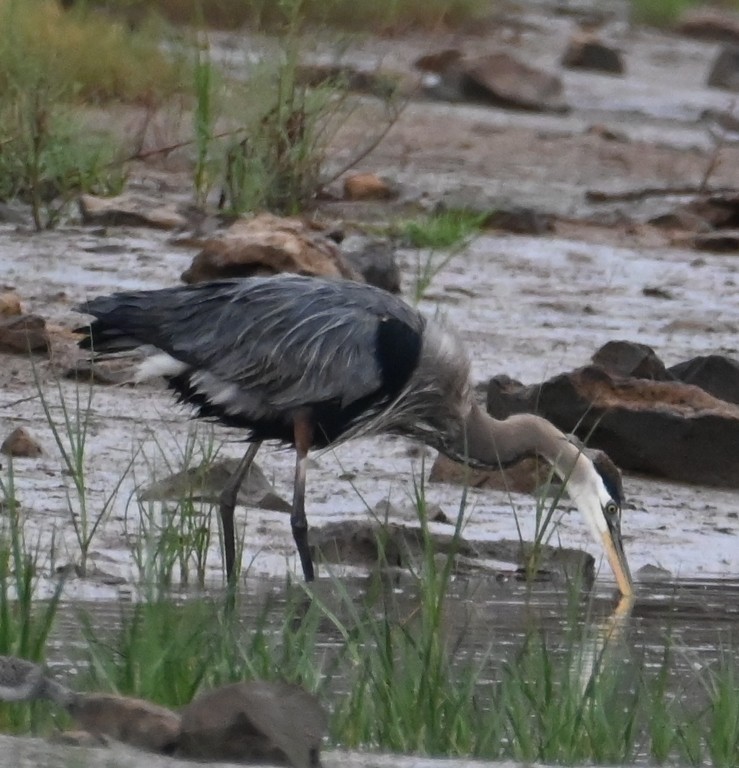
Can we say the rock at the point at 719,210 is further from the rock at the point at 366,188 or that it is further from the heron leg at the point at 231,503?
the heron leg at the point at 231,503

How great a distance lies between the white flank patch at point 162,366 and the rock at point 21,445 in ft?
1.81

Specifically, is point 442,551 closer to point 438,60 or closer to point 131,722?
point 131,722

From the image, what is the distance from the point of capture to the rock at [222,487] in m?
5.57

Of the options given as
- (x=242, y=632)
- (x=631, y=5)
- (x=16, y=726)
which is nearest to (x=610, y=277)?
(x=242, y=632)

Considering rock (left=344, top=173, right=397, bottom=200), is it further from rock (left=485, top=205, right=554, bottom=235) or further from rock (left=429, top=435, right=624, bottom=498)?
rock (left=429, top=435, right=624, bottom=498)

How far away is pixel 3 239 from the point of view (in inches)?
345

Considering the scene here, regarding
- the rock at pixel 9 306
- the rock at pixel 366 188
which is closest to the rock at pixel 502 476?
the rock at pixel 9 306

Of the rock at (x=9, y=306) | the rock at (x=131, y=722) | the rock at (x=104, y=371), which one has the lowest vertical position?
the rock at (x=104, y=371)

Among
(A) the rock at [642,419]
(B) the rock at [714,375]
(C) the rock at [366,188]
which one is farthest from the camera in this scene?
(C) the rock at [366,188]

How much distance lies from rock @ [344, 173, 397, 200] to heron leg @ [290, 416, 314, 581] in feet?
16.2

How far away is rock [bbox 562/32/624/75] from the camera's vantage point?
1962 cm

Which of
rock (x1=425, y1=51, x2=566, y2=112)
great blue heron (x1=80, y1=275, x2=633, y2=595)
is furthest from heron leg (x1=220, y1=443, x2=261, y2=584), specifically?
rock (x1=425, y1=51, x2=566, y2=112)

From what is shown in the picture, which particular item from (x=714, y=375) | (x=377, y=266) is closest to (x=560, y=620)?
(x=714, y=375)

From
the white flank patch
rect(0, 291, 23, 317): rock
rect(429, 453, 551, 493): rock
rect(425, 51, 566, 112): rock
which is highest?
the white flank patch
